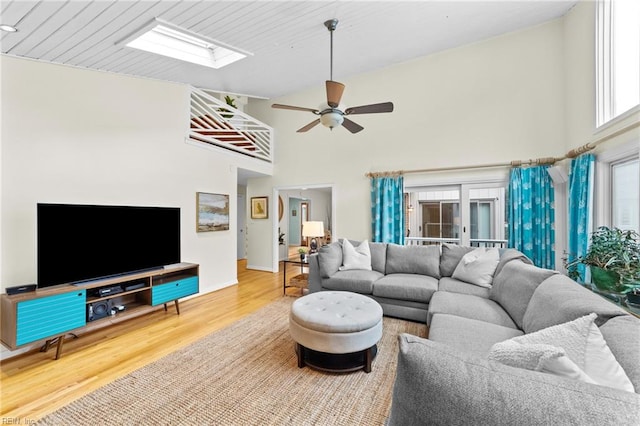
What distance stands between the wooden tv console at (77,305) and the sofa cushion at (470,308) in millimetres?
3020

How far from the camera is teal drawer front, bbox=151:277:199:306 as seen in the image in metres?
3.02

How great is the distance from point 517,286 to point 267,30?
3842 millimetres

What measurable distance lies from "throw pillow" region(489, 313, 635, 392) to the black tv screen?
132 inches

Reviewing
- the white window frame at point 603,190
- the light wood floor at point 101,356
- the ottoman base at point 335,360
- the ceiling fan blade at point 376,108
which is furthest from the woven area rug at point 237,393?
the white window frame at point 603,190

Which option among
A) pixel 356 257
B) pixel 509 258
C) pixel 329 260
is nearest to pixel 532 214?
pixel 509 258

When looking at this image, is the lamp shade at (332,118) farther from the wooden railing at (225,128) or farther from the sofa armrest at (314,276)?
the wooden railing at (225,128)

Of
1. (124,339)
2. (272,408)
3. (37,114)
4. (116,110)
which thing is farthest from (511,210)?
(37,114)

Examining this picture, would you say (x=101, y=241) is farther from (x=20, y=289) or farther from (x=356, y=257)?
(x=356, y=257)

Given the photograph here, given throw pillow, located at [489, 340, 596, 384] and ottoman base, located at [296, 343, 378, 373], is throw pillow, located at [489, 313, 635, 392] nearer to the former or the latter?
throw pillow, located at [489, 340, 596, 384]

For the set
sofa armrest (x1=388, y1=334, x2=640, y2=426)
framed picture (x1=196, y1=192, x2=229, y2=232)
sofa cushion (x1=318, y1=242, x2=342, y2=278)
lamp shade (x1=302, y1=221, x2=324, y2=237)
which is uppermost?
framed picture (x1=196, y1=192, x2=229, y2=232)

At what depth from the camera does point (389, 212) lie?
178 inches

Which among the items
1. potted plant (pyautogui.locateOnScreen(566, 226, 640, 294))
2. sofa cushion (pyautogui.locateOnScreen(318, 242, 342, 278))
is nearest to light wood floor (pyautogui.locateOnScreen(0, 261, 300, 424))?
sofa cushion (pyautogui.locateOnScreen(318, 242, 342, 278))

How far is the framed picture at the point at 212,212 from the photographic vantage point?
4.09 metres

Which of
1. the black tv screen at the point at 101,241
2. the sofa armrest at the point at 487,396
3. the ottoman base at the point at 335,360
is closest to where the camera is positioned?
the sofa armrest at the point at 487,396
